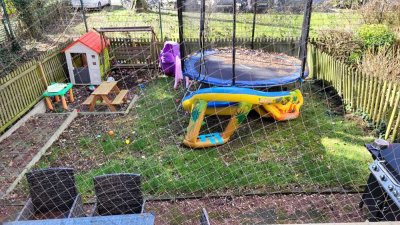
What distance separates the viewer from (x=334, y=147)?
16.7ft

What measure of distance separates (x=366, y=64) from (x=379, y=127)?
134cm

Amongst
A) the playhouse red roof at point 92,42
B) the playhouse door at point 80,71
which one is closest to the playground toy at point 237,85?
the playhouse red roof at point 92,42

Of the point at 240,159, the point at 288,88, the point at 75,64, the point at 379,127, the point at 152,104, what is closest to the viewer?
the point at 240,159

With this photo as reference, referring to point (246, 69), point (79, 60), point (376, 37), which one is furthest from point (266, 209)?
point (79, 60)

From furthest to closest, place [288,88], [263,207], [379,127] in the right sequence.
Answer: [288,88]
[379,127]
[263,207]

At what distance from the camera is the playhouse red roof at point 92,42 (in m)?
7.43

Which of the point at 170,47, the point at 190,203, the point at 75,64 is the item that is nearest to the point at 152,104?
the point at 170,47

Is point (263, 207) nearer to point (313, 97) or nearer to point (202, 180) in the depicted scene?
point (202, 180)

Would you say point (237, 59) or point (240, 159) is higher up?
point (237, 59)

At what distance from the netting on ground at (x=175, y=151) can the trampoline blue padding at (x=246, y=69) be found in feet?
0.33

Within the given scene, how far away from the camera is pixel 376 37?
23.7 feet

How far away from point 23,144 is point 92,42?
9.89ft

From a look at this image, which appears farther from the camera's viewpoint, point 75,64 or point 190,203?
point 75,64

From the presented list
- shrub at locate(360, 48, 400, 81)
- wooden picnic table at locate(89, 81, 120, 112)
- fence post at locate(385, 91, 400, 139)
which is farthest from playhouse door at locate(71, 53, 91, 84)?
fence post at locate(385, 91, 400, 139)
